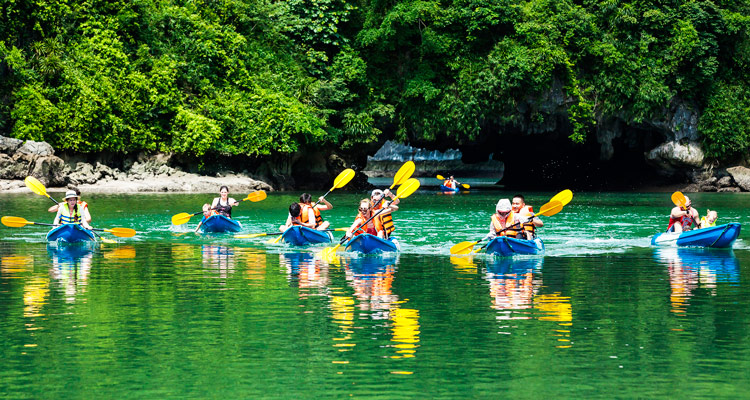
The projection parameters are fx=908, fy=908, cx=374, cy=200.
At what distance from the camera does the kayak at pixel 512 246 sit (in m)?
14.4

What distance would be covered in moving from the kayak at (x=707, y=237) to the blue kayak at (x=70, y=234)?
1055 cm

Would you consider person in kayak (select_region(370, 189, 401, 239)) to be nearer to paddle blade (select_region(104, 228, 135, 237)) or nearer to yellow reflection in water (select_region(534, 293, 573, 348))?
paddle blade (select_region(104, 228, 135, 237))

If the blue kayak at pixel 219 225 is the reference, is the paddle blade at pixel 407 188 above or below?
above

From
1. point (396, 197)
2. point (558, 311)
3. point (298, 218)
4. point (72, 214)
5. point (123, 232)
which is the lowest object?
point (558, 311)

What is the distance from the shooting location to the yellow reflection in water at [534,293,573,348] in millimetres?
8023

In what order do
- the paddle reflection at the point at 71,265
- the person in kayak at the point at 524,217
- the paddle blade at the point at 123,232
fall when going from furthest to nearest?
the paddle blade at the point at 123,232 → the person in kayak at the point at 524,217 → the paddle reflection at the point at 71,265

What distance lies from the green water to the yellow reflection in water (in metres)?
0.03

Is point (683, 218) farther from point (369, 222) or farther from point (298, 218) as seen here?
point (298, 218)

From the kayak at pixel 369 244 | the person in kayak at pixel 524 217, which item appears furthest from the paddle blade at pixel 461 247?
the kayak at pixel 369 244

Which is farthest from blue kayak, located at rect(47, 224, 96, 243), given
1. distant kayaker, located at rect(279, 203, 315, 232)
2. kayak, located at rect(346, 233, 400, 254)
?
kayak, located at rect(346, 233, 400, 254)

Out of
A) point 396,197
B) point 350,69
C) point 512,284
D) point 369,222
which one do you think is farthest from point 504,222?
point 350,69

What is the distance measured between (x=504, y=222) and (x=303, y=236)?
390 centimetres

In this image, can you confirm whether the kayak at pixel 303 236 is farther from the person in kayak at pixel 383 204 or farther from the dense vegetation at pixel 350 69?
the dense vegetation at pixel 350 69

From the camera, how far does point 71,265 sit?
1349 centimetres
